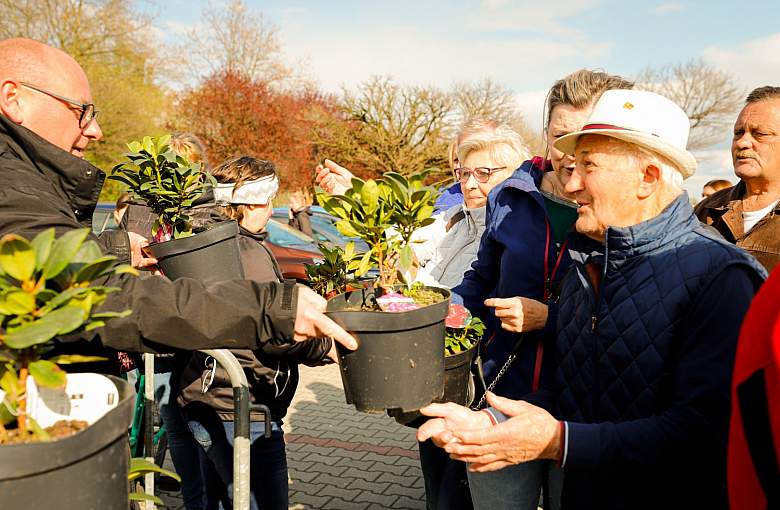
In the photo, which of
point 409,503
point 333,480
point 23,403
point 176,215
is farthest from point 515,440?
point 333,480

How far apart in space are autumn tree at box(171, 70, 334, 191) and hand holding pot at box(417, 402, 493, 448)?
18.1 metres

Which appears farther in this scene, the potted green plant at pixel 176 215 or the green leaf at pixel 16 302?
the potted green plant at pixel 176 215

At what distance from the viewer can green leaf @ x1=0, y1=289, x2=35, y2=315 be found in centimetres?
118

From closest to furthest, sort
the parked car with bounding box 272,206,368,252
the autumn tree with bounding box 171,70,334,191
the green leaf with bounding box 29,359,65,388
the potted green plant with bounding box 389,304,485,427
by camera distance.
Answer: the green leaf with bounding box 29,359,65,388 < the potted green plant with bounding box 389,304,485,427 < the parked car with bounding box 272,206,368,252 < the autumn tree with bounding box 171,70,334,191

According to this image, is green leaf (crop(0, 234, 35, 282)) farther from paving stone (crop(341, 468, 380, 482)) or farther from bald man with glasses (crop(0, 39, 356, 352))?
paving stone (crop(341, 468, 380, 482))

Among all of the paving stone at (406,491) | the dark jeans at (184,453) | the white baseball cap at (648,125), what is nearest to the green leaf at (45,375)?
the white baseball cap at (648,125)

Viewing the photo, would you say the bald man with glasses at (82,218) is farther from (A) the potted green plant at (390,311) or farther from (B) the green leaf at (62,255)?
(B) the green leaf at (62,255)

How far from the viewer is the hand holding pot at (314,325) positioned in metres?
1.85

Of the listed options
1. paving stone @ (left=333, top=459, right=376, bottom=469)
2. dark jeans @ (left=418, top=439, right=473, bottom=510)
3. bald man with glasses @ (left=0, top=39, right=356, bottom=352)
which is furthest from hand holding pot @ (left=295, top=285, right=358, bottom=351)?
paving stone @ (left=333, top=459, right=376, bottom=469)

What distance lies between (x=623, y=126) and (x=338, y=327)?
A: 1.06m

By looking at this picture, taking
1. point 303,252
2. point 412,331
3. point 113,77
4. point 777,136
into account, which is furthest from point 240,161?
point 113,77

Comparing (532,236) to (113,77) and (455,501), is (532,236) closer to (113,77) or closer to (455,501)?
(455,501)

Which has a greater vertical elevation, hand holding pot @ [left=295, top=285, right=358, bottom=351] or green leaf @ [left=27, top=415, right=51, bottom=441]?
hand holding pot @ [left=295, top=285, right=358, bottom=351]

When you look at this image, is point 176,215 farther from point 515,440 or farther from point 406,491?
point 406,491
